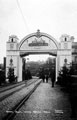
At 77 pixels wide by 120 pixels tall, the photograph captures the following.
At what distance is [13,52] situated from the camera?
53656 mm

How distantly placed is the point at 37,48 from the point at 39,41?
1813 millimetres

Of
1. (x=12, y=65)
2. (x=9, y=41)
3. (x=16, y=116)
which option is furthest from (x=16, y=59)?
(x=16, y=116)

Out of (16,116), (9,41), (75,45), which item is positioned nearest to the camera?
(16,116)

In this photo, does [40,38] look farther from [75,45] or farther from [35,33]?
[75,45]

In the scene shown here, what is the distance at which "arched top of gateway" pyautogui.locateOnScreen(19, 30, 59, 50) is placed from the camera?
50906 mm

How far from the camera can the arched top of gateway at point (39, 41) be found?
2004 inches

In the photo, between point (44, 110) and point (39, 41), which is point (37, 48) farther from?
point (44, 110)

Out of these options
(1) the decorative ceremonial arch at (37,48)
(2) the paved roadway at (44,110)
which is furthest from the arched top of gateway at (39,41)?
(2) the paved roadway at (44,110)

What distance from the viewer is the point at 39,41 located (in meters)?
51.8

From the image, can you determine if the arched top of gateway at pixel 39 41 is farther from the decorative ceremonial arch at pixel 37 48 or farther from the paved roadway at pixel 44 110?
the paved roadway at pixel 44 110

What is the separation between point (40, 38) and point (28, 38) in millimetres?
2888

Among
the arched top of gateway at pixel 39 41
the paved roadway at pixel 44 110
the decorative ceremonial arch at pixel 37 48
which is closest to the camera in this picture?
the paved roadway at pixel 44 110

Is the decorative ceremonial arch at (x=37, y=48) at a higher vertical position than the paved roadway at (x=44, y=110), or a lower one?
higher

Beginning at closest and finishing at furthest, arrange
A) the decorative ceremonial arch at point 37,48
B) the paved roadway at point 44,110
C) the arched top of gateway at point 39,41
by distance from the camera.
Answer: the paved roadway at point 44,110 < the arched top of gateway at point 39,41 < the decorative ceremonial arch at point 37,48
